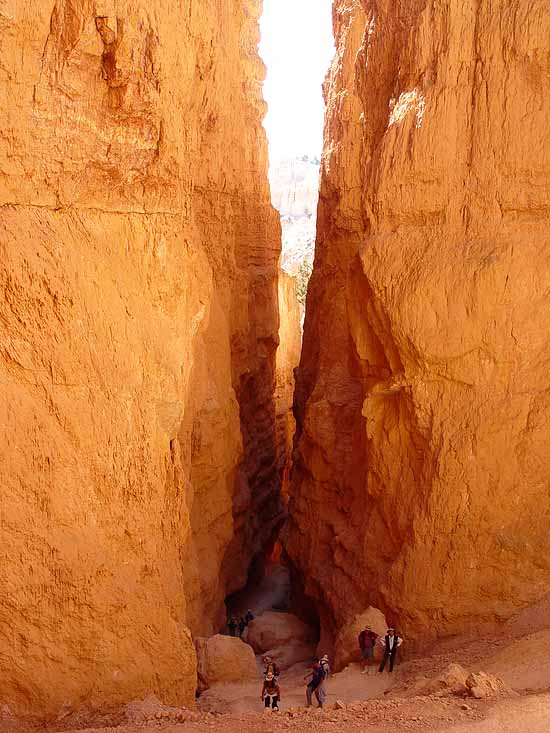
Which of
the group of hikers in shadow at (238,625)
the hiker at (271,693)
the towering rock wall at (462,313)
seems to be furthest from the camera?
the group of hikers in shadow at (238,625)

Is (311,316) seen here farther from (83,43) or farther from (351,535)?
(83,43)

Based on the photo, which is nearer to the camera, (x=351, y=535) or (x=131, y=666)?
(x=131, y=666)

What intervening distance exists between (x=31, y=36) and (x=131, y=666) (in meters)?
6.65

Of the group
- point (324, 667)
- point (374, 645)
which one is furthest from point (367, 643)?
point (324, 667)

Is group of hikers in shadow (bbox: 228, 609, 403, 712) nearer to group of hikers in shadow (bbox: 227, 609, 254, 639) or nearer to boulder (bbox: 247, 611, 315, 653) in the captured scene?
boulder (bbox: 247, 611, 315, 653)

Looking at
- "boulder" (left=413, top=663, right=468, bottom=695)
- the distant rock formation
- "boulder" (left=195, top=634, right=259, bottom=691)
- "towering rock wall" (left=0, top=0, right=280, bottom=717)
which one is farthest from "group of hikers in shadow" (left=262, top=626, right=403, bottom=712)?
the distant rock formation

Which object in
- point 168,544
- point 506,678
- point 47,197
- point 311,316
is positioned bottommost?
point 506,678

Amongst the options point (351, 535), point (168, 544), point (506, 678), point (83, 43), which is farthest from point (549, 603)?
point (83, 43)

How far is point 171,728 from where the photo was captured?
258 inches

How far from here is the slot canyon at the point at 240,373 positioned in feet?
22.3

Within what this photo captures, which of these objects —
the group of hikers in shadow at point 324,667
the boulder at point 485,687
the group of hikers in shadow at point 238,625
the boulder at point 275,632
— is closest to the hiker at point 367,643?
the group of hikers in shadow at point 324,667

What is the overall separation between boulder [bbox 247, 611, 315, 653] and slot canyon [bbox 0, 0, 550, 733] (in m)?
0.10

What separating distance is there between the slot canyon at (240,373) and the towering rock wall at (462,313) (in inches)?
1.4

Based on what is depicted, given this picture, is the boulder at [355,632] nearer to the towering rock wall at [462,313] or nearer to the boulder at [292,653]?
the towering rock wall at [462,313]
